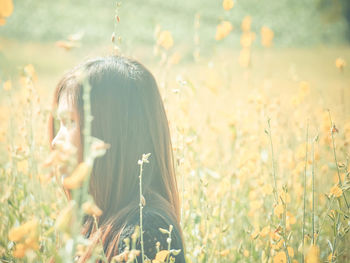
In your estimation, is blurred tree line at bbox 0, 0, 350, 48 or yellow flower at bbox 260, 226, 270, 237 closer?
yellow flower at bbox 260, 226, 270, 237

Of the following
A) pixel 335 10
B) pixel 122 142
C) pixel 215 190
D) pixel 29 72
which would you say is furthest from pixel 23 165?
pixel 335 10

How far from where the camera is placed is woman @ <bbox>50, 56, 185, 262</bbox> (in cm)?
102

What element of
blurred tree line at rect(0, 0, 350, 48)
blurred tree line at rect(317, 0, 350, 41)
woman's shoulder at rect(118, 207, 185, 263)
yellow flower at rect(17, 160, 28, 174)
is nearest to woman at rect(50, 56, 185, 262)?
woman's shoulder at rect(118, 207, 185, 263)

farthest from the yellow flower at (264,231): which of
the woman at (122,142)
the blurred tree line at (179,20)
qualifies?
the blurred tree line at (179,20)

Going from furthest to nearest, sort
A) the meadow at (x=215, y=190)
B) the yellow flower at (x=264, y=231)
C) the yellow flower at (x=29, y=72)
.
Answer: the yellow flower at (x=29, y=72), the yellow flower at (x=264, y=231), the meadow at (x=215, y=190)

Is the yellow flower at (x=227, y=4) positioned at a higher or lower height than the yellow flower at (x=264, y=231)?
higher

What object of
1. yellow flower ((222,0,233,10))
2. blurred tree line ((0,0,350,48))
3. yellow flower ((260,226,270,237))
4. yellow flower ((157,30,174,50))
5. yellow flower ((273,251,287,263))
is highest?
blurred tree line ((0,0,350,48))

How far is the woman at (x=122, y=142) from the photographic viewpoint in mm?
1022

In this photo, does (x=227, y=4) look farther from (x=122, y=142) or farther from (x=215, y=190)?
(x=215, y=190)

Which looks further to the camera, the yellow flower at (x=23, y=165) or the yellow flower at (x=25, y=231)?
the yellow flower at (x=23, y=165)

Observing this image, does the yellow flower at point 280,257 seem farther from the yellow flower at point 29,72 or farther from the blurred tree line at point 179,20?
the blurred tree line at point 179,20

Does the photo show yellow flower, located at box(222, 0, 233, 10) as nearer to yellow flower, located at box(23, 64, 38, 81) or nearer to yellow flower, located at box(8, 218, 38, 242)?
yellow flower, located at box(23, 64, 38, 81)

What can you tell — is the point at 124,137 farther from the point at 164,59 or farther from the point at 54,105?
the point at 164,59

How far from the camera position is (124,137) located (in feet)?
3.55
